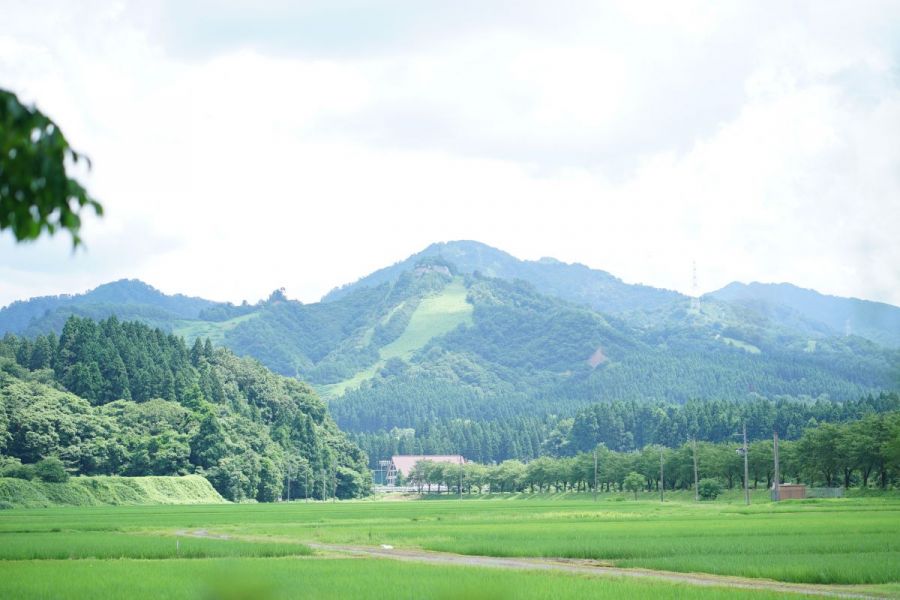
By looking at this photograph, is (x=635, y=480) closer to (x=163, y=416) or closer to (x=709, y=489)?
(x=709, y=489)

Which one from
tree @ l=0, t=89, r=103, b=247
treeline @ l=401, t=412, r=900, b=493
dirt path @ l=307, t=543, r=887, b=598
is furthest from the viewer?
treeline @ l=401, t=412, r=900, b=493

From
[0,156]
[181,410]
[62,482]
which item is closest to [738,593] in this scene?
[0,156]

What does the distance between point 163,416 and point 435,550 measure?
8656 centimetres

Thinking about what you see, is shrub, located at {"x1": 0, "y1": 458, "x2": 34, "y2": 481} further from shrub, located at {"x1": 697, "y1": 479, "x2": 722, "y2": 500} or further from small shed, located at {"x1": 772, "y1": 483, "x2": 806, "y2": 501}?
small shed, located at {"x1": 772, "y1": 483, "x2": 806, "y2": 501}

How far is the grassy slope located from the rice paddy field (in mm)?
25980

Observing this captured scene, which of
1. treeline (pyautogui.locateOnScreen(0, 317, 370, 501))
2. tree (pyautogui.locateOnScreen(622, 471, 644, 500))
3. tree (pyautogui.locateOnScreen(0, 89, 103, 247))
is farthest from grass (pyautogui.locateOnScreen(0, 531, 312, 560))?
tree (pyautogui.locateOnScreen(622, 471, 644, 500))

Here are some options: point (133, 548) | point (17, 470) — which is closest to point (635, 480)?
point (17, 470)

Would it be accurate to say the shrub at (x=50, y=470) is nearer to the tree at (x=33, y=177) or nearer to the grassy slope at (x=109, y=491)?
the grassy slope at (x=109, y=491)

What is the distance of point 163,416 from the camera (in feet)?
415

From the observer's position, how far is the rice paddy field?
29312 millimetres

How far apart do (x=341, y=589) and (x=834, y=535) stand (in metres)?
27.2

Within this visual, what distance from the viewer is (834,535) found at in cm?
4706

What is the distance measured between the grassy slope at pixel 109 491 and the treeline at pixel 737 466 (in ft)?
173

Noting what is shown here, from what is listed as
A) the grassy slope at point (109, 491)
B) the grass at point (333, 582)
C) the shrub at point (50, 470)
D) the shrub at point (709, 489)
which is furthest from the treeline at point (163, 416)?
the grass at point (333, 582)
